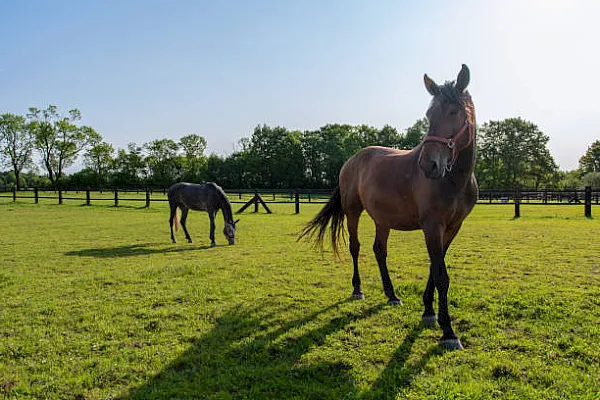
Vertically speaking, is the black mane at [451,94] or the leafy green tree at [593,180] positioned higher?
the leafy green tree at [593,180]

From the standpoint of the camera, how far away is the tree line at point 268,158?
5256 cm

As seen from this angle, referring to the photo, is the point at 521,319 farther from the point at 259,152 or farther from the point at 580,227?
the point at 259,152

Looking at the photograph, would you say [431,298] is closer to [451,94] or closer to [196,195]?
[451,94]

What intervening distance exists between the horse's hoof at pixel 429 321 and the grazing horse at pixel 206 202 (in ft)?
20.7

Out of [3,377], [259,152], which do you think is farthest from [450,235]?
[259,152]

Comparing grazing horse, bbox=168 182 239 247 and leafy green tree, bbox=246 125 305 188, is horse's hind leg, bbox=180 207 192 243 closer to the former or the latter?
grazing horse, bbox=168 182 239 247

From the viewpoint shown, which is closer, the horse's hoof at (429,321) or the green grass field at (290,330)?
the green grass field at (290,330)

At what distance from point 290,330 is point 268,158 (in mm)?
63759

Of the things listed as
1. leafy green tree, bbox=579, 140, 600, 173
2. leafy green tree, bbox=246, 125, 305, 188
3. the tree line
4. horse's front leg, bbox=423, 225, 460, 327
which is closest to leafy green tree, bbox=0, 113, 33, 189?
the tree line

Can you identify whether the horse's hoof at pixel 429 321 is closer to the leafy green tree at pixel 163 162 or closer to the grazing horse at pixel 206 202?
the grazing horse at pixel 206 202

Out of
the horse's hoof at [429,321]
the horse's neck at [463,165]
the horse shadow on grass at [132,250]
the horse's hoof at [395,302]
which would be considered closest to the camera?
the horse's neck at [463,165]

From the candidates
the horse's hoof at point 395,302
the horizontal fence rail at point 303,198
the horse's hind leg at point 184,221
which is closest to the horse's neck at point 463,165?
the horse's hoof at point 395,302

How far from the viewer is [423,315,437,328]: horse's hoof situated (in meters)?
3.70

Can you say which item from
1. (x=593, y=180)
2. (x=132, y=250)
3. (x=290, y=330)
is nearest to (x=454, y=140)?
(x=290, y=330)
